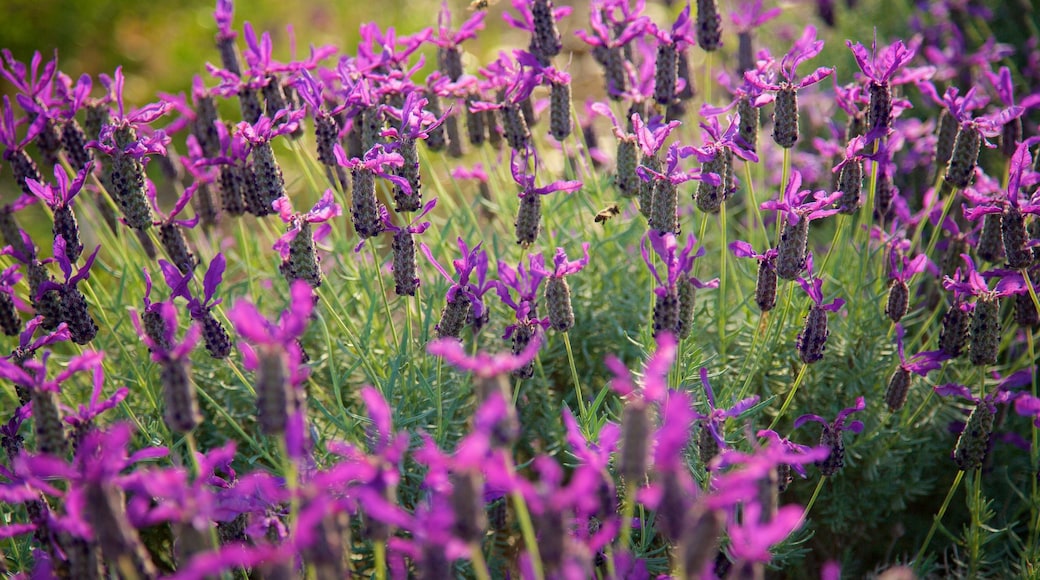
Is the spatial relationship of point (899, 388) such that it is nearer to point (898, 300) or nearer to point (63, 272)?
point (898, 300)

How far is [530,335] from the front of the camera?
1852mm

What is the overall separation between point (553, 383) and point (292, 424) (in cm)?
150

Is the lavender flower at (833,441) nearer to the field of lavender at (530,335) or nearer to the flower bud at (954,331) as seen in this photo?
the field of lavender at (530,335)

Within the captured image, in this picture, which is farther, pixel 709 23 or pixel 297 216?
pixel 709 23

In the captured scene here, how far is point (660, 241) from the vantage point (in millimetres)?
1893

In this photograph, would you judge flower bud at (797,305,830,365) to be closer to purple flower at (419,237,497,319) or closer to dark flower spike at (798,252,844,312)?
dark flower spike at (798,252,844,312)

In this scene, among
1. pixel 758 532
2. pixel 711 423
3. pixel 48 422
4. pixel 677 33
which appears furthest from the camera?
pixel 677 33

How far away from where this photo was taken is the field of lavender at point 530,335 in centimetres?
135

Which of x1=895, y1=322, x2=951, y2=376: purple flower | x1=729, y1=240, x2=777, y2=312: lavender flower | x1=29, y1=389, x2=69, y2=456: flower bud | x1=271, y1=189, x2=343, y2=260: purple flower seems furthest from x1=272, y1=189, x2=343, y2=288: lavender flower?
x1=895, y1=322, x2=951, y2=376: purple flower

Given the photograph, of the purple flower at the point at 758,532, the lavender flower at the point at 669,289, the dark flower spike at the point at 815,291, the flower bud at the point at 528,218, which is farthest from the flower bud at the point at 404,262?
the purple flower at the point at 758,532

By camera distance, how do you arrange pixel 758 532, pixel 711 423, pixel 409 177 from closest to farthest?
pixel 758 532 → pixel 711 423 → pixel 409 177

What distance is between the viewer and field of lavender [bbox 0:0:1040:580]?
1354 millimetres

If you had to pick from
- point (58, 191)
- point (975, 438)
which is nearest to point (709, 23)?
point (975, 438)

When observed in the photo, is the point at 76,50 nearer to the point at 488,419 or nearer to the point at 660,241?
the point at 660,241
